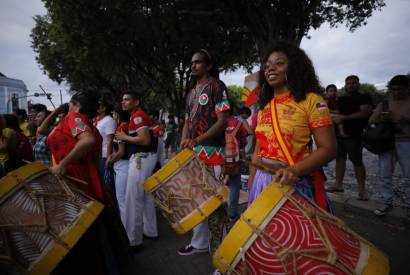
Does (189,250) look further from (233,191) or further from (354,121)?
(354,121)

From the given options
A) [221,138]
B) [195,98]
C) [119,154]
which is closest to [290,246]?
[221,138]

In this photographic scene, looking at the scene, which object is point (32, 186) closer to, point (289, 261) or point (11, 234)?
point (11, 234)

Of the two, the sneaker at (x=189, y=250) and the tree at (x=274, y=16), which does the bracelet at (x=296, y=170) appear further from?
the tree at (x=274, y=16)

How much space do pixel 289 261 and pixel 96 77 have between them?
22399 millimetres

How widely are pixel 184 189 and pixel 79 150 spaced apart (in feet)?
3.16

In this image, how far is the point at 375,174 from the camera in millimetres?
6965

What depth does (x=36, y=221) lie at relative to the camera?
1765 mm

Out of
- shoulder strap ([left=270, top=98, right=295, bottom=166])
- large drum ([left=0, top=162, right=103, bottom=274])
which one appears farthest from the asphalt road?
shoulder strap ([left=270, top=98, right=295, bottom=166])

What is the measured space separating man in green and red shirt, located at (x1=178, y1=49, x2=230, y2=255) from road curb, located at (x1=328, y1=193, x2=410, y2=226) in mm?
2639

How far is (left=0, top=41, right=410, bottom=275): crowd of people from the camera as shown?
6.15 ft

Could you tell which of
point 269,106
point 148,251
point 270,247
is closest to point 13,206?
point 270,247

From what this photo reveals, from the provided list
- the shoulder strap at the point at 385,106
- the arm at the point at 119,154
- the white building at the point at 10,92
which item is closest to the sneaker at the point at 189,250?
the arm at the point at 119,154

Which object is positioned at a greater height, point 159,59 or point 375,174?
point 159,59

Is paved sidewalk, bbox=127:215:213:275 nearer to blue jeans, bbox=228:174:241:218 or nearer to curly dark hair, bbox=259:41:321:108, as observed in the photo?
blue jeans, bbox=228:174:241:218
